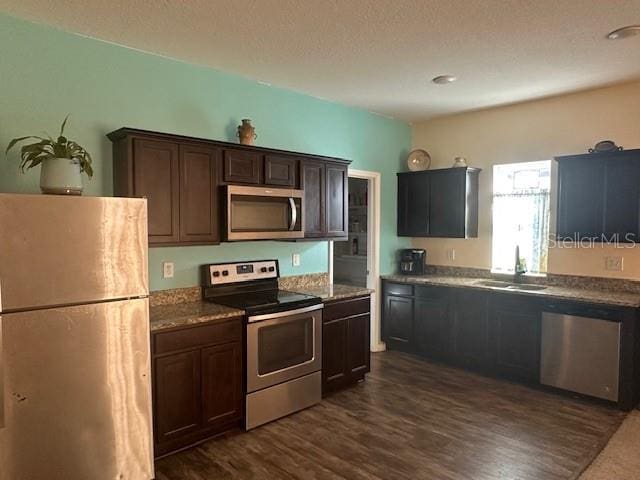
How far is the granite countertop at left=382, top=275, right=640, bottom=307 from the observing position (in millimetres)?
3461

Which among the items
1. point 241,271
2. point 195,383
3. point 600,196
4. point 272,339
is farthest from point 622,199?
point 195,383

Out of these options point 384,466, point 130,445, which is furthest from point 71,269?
point 384,466

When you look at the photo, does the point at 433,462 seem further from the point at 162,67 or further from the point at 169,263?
the point at 162,67

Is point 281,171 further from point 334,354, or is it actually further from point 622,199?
point 622,199

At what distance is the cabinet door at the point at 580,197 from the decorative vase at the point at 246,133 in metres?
2.88

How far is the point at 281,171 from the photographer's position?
11.8 ft

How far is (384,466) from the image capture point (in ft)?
8.80

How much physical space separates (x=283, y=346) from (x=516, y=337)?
224cm

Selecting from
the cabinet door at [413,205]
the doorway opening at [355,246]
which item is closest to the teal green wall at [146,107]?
the cabinet door at [413,205]

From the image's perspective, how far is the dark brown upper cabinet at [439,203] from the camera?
4711 mm

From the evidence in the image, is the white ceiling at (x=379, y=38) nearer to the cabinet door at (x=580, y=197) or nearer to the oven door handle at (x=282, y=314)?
the cabinet door at (x=580, y=197)

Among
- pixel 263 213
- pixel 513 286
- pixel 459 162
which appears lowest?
pixel 513 286

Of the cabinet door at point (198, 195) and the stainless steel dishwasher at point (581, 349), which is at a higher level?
the cabinet door at point (198, 195)

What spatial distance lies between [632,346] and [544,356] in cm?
67
